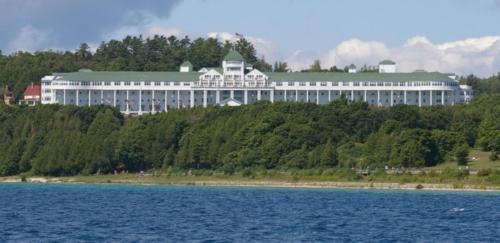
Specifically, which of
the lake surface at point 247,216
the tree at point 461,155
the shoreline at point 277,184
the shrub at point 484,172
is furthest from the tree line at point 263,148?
the lake surface at point 247,216

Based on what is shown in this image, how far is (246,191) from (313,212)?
4242 centimetres

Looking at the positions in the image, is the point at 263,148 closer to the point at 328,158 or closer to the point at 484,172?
the point at 328,158

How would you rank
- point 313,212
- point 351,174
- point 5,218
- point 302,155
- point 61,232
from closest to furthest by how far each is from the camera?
point 61,232 → point 5,218 → point 313,212 → point 351,174 → point 302,155

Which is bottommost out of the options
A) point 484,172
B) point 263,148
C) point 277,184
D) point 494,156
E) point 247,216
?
point 247,216

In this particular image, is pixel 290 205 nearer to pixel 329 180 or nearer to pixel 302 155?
pixel 329 180

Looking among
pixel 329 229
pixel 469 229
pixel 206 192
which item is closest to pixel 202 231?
pixel 329 229

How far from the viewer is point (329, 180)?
16788 cm

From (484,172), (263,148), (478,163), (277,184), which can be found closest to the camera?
(484,172)

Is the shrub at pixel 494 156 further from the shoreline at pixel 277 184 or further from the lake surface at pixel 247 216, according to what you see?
the lake surface at pixel 247 216

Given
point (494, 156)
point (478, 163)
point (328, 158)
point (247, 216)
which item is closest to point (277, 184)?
point (328, 158)

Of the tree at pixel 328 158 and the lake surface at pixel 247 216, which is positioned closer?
the lake surface at pixel 247 216

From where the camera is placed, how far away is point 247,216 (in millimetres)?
108938

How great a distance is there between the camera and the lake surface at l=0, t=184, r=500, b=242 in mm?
90750

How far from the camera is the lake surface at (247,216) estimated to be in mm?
90750
